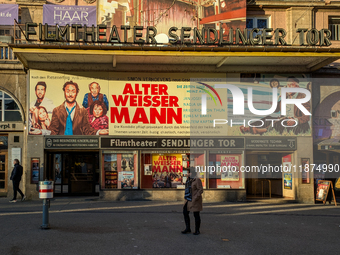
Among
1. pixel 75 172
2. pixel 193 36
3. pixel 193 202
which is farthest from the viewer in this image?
pixel 75 172

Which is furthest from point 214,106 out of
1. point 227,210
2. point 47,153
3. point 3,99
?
point 3,99

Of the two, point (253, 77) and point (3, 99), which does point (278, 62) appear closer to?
point (253, 77)

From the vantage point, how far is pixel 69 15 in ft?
56.5

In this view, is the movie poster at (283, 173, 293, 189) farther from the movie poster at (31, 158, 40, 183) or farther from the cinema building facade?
the movie poster at (31, 158, 40, 183)

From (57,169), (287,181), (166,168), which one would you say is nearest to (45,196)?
(166,168)

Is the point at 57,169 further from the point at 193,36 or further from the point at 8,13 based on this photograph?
the point at 193,36

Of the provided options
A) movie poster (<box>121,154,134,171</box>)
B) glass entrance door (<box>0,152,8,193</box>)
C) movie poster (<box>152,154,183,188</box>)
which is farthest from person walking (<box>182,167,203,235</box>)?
glass entrance door (<box>0,152,8,193</box>)

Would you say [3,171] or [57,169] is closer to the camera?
[3,171]

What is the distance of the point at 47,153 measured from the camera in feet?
57.4

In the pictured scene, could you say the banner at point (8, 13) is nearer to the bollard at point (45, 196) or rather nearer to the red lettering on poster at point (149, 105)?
the red lettering on poster at point (149, 105)

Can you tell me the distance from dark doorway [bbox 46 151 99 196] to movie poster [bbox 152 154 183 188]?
307 cm

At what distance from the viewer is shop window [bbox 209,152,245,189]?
57.3 ft

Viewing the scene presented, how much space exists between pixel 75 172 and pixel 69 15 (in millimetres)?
7255

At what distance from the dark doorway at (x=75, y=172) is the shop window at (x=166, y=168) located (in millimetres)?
2729
